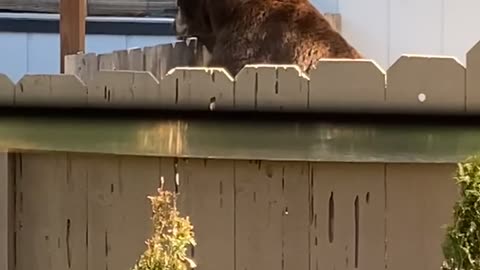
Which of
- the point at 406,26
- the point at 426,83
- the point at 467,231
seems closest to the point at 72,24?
the point at 406,26

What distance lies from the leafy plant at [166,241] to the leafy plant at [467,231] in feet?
1.48

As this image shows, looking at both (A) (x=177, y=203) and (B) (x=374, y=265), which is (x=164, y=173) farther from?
(B) (x=374, y=265)

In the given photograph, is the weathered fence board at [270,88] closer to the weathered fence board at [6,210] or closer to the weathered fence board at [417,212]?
the weathered fence board at [417,212]

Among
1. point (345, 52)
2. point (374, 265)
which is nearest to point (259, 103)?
point (374, 265)

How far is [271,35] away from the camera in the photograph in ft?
10.0

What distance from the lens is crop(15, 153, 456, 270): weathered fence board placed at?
6.48 feet

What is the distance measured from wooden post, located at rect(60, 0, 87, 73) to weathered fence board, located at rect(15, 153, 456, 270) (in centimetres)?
180

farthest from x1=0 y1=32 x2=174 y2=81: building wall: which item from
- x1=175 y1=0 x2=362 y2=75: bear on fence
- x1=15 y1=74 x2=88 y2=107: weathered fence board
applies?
x1=15 y1=74 x2=88 y2=107: weathered fence board

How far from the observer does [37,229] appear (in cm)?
214

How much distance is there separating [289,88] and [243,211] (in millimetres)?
268

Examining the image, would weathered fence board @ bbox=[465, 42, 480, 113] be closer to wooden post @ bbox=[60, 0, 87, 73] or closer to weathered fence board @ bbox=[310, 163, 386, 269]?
weathered fence board @ bbox=[310, 163, 386, 269]

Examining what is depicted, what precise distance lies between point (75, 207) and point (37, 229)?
0.33ft

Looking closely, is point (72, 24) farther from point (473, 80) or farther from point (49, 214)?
point (473, 80)

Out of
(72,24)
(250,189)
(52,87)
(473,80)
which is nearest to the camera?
(473,80)
